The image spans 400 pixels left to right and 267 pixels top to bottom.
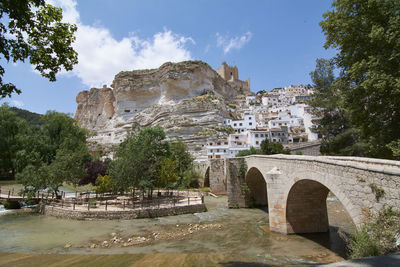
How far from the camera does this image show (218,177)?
1018 inches

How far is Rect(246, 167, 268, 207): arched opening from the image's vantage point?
18.6m

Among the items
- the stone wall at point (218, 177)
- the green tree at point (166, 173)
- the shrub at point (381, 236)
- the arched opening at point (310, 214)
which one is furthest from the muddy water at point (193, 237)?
the stone wall at point (218, 177)

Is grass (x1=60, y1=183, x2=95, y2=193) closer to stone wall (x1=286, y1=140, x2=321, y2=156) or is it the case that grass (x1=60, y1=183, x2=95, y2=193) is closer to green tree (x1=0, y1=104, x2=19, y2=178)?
green tree (x1=0, y1=104, x2=19, y2=178)

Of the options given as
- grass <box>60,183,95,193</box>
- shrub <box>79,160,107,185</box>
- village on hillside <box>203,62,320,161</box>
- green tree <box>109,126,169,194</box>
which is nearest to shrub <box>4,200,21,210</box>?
green tree <box>109,126,169,194</box>

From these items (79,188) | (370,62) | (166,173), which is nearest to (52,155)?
(79,188)

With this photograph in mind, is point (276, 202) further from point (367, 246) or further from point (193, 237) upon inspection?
point (367, 246)

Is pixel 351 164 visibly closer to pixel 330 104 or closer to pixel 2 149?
pixel 330 104

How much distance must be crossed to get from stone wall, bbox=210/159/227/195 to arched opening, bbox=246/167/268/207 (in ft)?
22.2

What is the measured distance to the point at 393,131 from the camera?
35.3 ft

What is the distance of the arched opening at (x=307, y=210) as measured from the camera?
10.6m

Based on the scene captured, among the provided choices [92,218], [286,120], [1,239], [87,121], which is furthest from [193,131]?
[87,121]

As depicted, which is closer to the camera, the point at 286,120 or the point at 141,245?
Answer: the point at 141,245

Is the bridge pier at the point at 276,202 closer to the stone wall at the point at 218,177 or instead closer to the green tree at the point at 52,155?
the stone wall at the point at 218,177

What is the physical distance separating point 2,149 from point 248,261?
4104 cm
